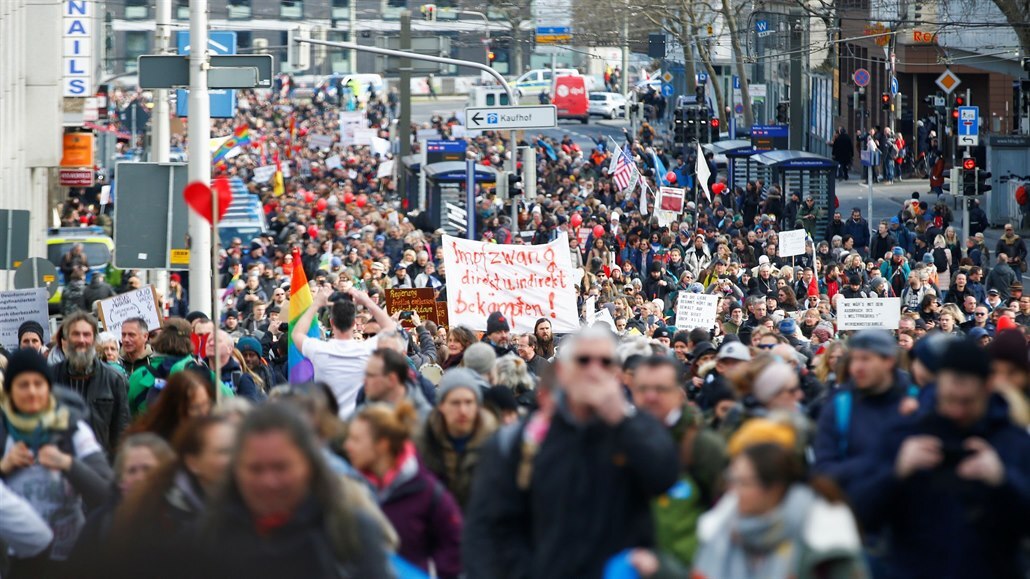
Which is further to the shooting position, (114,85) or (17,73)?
(114,85)

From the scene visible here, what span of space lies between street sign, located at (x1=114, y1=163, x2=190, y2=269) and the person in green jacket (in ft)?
28.7

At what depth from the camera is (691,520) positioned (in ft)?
19.7

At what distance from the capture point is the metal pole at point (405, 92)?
4297 centimetres

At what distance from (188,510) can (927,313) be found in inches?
574

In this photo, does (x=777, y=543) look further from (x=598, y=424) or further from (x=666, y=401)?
(x=666, y=401)

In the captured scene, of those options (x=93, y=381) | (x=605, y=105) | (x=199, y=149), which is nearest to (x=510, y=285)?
(x=199, y=149)

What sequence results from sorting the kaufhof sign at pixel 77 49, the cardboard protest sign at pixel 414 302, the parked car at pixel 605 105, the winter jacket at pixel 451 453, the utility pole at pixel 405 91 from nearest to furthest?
the winter jacket at pixel 451 453 < the cardboard protest sign at pixel 414 302 < the kaufhof sign at pixel 77 49 < the utility pole at pixel 405 91 < the parked car at pixel 605 105

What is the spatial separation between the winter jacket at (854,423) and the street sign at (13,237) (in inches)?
485

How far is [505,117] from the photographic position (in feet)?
88.9

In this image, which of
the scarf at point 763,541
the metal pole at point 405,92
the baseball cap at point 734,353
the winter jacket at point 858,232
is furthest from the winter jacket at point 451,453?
the metal pole at point 405,92

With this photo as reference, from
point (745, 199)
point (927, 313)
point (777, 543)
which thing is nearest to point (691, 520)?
point (777, 543)

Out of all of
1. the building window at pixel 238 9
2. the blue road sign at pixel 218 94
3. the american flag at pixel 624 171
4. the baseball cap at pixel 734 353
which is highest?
the building window at pixel 238 9

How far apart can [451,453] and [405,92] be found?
40.1 m

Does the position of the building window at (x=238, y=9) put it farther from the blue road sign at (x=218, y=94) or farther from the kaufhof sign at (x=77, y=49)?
the kaufhof sign at (x=77, y=49)
